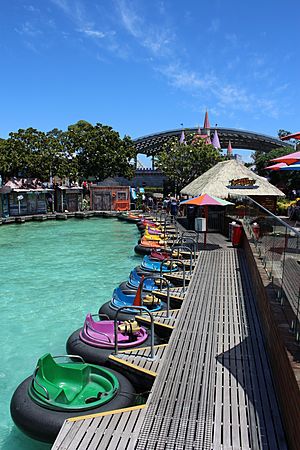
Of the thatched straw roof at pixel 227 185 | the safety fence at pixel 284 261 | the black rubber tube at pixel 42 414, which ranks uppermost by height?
the thatched straw roof at pixel 227 185

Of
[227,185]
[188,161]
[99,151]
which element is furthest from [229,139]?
[227,185]

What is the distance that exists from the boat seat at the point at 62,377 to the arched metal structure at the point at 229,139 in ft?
199

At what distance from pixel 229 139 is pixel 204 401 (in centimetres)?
7328

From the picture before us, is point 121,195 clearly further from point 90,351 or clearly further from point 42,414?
point 42,414

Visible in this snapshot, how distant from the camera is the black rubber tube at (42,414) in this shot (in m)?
4.59

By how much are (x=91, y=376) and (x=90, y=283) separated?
25.4 feet

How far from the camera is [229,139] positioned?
73.9m

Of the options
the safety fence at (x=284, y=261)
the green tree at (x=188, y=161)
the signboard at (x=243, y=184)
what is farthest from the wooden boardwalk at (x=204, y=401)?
the green tree at (x=188, y=161)

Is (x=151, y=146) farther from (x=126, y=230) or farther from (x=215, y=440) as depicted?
(x=215, y=440)

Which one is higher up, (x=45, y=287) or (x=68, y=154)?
(x=68, y=154)

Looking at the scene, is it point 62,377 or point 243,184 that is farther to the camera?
point 243,184

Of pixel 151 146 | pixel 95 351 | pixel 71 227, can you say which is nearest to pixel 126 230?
pixel 71 227

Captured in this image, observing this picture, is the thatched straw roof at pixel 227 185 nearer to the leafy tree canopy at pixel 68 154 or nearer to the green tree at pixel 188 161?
the green tree at pixel 188 161

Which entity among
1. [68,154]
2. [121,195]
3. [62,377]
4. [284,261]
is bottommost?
[62,377]
